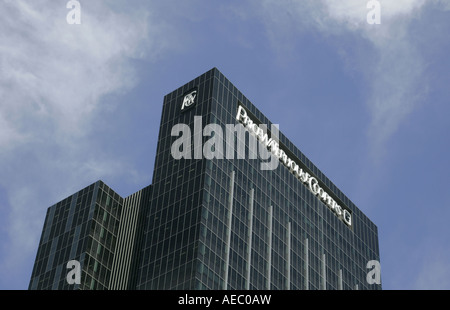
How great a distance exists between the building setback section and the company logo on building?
285mm

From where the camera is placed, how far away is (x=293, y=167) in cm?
16712

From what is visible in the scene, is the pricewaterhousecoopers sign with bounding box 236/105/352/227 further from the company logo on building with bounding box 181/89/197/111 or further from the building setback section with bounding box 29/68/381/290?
the company logo on building with bounding box 181/89/197/111

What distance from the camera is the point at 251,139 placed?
505ft

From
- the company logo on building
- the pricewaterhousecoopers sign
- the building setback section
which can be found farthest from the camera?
the pricewaterhousecoopers sign

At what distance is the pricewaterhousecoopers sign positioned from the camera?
15562 centimetres

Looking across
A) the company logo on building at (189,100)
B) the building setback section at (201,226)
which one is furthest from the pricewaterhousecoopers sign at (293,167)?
the company logo on building at (189,100)

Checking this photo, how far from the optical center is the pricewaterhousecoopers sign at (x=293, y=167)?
511 ft

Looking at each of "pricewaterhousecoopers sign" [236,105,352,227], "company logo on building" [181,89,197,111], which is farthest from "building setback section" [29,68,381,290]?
"pricewaterhousecoopers sign" [236,105,352,227]

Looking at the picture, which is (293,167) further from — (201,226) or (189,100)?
(201,226)

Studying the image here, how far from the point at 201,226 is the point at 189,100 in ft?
98.2

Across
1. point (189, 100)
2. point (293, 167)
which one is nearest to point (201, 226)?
point (189, 100)

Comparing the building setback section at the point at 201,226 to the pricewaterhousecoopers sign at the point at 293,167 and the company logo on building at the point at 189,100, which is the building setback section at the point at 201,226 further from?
the pricewaterhousecoopers sign at the point at 293,167
